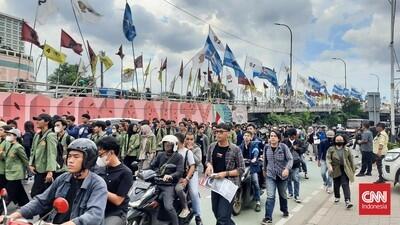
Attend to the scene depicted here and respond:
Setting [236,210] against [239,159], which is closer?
[239,159]

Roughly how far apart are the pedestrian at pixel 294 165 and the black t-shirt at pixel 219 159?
13.2 feet

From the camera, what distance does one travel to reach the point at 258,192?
993 centimetres

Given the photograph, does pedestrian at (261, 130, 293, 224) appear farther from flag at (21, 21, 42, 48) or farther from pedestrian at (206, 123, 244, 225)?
flag at (21, 21, 42, 48)

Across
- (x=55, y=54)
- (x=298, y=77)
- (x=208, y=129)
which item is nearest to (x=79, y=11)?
(x=55, y=54)

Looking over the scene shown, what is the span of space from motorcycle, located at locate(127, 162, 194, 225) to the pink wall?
11189 millimetres

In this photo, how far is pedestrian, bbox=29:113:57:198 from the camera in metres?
7.87

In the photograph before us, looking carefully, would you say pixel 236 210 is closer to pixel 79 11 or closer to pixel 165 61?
pixel 79 11

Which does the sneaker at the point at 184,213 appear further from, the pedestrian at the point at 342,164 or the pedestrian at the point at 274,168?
the pedestrian at the point at 342,164

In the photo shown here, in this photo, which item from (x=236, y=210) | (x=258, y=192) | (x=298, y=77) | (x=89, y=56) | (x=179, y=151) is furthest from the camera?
(x=298, y=77)

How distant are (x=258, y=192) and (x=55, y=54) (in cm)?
1387

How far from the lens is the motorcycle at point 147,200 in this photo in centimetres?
615

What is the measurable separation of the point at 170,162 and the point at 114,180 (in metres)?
2.70

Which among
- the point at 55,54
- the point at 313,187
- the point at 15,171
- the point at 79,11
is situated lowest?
the point at 313,187

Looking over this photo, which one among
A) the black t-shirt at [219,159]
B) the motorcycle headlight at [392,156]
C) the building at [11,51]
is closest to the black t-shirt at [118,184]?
the black t-shirt at [219,159]
